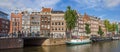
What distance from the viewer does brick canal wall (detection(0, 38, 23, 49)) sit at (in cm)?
6626

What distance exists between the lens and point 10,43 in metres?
69.4

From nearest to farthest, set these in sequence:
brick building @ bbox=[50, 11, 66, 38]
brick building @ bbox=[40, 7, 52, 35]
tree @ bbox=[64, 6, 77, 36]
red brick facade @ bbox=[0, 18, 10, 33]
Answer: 1. tree @ bbox=[64, 6, 77, 36]
2. red brick facade @ bbox=[0, 18, 10, 33]
3. brick building @ bbox=[40, 7, 52, 35]
4. brick building @ bbox=[50, 11, 66, 38]

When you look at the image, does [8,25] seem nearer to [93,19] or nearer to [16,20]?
[16,20]

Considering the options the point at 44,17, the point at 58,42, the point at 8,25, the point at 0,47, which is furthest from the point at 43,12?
the point at 0,47

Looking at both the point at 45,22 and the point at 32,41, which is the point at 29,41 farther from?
the point at 45,22

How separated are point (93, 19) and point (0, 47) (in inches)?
4543

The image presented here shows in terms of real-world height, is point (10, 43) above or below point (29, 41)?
above

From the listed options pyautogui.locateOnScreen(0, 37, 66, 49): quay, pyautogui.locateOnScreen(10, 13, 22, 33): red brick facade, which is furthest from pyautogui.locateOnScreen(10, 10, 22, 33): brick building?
pyautogui.locateOnScreen(0, 37, 66, 49): quay

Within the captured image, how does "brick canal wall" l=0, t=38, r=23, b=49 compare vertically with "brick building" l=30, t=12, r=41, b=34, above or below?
below

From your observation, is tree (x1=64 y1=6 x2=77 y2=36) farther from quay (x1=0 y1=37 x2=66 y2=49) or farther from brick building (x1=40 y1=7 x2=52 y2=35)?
brick building (x1=40 y1=7 x2=52 y2=35)

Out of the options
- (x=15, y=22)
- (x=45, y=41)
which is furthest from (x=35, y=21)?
(x=45, y=41)

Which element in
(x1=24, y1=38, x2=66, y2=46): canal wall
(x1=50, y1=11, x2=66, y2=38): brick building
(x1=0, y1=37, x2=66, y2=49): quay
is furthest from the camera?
(x1=50, y1=11, x2=66, y2=38): brick building

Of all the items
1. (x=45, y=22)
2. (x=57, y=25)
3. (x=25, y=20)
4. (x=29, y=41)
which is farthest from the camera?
(x=45, y=22)

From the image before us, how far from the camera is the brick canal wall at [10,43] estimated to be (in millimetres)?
66262
